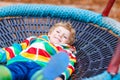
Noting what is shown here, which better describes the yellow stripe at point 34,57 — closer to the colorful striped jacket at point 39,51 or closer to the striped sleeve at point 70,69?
the colorful striped jacket at point 39,51

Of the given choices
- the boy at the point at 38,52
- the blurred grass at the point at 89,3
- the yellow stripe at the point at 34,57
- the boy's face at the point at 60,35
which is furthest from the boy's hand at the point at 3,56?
the blurred grass at the point at 89,3

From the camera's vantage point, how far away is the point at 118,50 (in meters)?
1.45

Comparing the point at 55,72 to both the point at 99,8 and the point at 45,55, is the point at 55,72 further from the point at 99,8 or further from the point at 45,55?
the point at 99,8

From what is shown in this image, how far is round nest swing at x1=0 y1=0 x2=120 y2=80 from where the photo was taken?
2172 millimetres

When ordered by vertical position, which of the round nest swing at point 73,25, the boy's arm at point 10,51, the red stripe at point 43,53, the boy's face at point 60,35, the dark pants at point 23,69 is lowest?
the dark pants at point 23,69

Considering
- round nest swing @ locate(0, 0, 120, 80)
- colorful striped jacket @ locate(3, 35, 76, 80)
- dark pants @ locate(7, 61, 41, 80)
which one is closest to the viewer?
dark pants @ locate(7, 61, 41, 80)

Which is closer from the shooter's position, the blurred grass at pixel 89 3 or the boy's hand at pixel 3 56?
the boy's hand at pixel 3 56

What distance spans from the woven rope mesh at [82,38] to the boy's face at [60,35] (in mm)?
143

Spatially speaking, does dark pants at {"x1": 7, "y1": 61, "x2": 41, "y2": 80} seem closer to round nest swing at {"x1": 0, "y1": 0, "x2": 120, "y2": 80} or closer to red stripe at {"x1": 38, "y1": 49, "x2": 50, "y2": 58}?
red stripe at {"x1": 38, "y1": 49, "x2": 50, "y2": 58}

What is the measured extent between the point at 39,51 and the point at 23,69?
17 centimetres

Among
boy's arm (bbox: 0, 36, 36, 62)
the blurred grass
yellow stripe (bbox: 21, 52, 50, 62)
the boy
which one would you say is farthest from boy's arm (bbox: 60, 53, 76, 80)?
the blurred grass

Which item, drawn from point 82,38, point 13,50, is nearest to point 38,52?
point 13,50

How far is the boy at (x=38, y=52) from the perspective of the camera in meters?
1.77

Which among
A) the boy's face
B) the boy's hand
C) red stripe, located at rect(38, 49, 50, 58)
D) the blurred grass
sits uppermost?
the blurred grass
